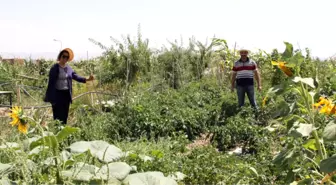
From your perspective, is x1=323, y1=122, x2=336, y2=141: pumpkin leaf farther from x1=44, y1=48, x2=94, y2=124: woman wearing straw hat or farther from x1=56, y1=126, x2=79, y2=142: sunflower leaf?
x1=44, y1=48, x2=94, y2=124: woman wearing straw hat

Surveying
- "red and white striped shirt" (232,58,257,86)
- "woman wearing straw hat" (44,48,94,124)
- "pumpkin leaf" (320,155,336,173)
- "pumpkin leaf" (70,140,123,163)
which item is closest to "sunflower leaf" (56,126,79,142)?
"pumpkin leaf" (70,140,123,163)

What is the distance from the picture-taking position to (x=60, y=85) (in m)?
5.45

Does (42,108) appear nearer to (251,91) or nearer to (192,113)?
(192,113)

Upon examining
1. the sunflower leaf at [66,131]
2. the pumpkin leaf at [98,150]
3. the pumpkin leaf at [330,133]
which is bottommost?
the pumpkin leaf at [98,150]

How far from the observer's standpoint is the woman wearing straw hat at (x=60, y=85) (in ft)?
17.7

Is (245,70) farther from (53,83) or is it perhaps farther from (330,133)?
(330,133)

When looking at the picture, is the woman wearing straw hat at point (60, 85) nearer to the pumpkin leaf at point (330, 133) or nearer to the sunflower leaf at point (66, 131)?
Result: the sunflower leaf at point (66, 131)

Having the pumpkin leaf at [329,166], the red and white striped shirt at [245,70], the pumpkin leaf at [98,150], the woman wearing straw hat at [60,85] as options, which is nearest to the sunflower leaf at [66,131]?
the pumpkin leaf at [98,150]

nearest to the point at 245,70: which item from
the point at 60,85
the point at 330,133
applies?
the point at 60,85

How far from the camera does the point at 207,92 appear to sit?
28.5ft

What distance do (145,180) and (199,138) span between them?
4106mm

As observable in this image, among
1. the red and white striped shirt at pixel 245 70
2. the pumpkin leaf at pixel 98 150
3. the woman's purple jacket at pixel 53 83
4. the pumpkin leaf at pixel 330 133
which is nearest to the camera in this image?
the pumpkin leaf at pixel 330 133

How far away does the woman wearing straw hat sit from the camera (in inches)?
212

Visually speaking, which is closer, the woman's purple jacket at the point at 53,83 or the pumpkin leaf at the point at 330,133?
the pumpkin leaf at the point at 330,133
